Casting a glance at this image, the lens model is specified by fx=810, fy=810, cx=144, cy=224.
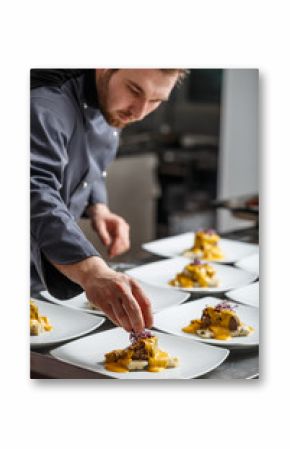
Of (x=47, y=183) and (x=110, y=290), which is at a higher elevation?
(x=47, y=183)

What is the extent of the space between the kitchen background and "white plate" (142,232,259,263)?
0.09 ft

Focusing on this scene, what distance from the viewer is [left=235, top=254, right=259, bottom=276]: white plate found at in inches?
99.2

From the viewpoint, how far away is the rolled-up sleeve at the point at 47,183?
2.38 meters

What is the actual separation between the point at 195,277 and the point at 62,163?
21.7 inches

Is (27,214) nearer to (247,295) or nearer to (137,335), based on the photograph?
(137,335)

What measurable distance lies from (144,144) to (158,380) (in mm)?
812

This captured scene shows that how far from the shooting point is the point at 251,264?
2533 mm

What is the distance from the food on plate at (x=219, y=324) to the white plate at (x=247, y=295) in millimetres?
59

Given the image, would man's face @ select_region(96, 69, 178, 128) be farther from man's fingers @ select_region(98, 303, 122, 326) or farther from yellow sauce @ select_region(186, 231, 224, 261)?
man's fingers @ select_region(98, 303, 122, 326)

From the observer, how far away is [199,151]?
2.88 meters

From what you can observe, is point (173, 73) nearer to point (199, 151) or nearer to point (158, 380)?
point (199, 151)

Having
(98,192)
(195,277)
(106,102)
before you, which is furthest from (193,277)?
(106,102)

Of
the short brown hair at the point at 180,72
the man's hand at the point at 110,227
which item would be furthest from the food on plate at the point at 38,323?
the short brown hair at the point at 180,72
